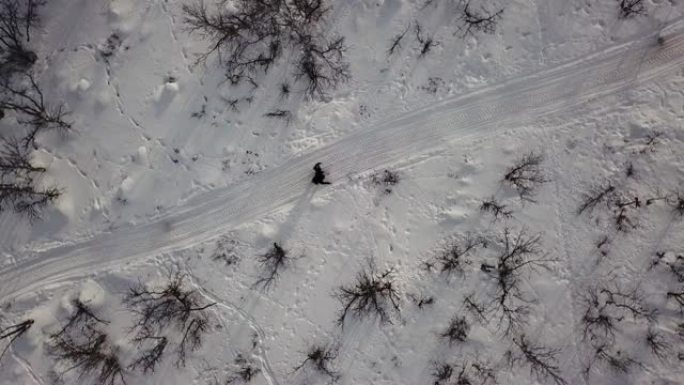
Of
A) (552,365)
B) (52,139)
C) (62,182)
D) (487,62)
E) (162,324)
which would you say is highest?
(487,62)

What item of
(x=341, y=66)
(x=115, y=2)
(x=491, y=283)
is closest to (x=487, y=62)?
(x=341, y=66)

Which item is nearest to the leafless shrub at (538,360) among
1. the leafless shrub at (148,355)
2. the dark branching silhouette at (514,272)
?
the dark branching silhouette at (514,272)

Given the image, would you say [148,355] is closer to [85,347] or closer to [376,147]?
[85,347]

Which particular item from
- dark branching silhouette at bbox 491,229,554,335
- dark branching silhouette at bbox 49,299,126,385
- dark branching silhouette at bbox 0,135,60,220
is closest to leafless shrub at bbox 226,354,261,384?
dark branching silhouette at bbox 49,299,126,385

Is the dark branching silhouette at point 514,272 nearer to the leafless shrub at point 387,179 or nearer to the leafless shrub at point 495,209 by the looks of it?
the leafless shrub at point 495,209

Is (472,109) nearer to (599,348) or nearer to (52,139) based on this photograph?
(599,348)

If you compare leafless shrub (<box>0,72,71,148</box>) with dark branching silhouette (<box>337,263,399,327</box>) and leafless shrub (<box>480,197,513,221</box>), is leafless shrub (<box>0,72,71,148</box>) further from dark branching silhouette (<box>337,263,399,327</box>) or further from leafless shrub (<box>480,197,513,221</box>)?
leafless shrub (<box>480,197,513,221</box>)
